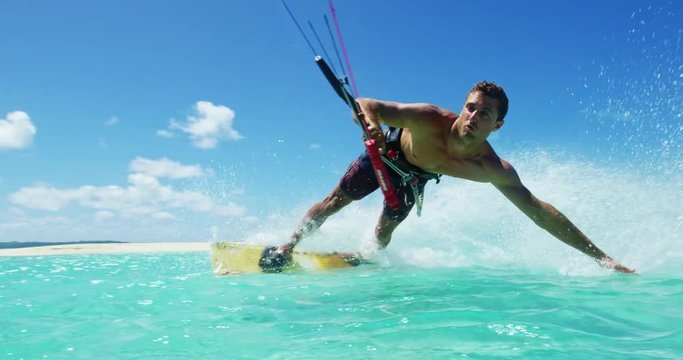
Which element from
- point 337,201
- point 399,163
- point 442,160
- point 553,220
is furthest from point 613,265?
point 337,201

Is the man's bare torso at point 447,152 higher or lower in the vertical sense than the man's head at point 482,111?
lower

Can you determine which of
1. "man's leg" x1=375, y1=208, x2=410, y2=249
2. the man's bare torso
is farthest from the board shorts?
the man's bare torso

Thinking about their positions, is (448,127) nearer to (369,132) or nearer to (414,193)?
(369,132)

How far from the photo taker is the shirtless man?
4496 millimetres

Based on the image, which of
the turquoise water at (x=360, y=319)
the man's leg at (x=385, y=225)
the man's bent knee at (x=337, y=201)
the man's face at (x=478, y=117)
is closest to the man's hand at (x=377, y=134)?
the man's face at (x=478, y=117)

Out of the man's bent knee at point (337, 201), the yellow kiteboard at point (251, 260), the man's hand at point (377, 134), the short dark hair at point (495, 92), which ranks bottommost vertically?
the yellow kiteboard at point (251, 260)

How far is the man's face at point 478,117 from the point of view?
441cm

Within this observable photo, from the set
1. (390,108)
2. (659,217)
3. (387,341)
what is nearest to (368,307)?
(387,341)

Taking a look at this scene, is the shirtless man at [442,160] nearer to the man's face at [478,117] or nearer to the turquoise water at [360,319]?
the man's face at [478,117]

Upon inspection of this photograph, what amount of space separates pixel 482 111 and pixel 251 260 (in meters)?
3.18

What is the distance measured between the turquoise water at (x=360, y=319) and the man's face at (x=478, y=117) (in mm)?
1377

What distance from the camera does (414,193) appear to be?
5.61 m

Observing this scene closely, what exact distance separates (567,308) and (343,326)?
1.44m

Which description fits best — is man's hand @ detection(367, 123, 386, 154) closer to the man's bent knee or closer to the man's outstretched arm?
the man's bent knee
